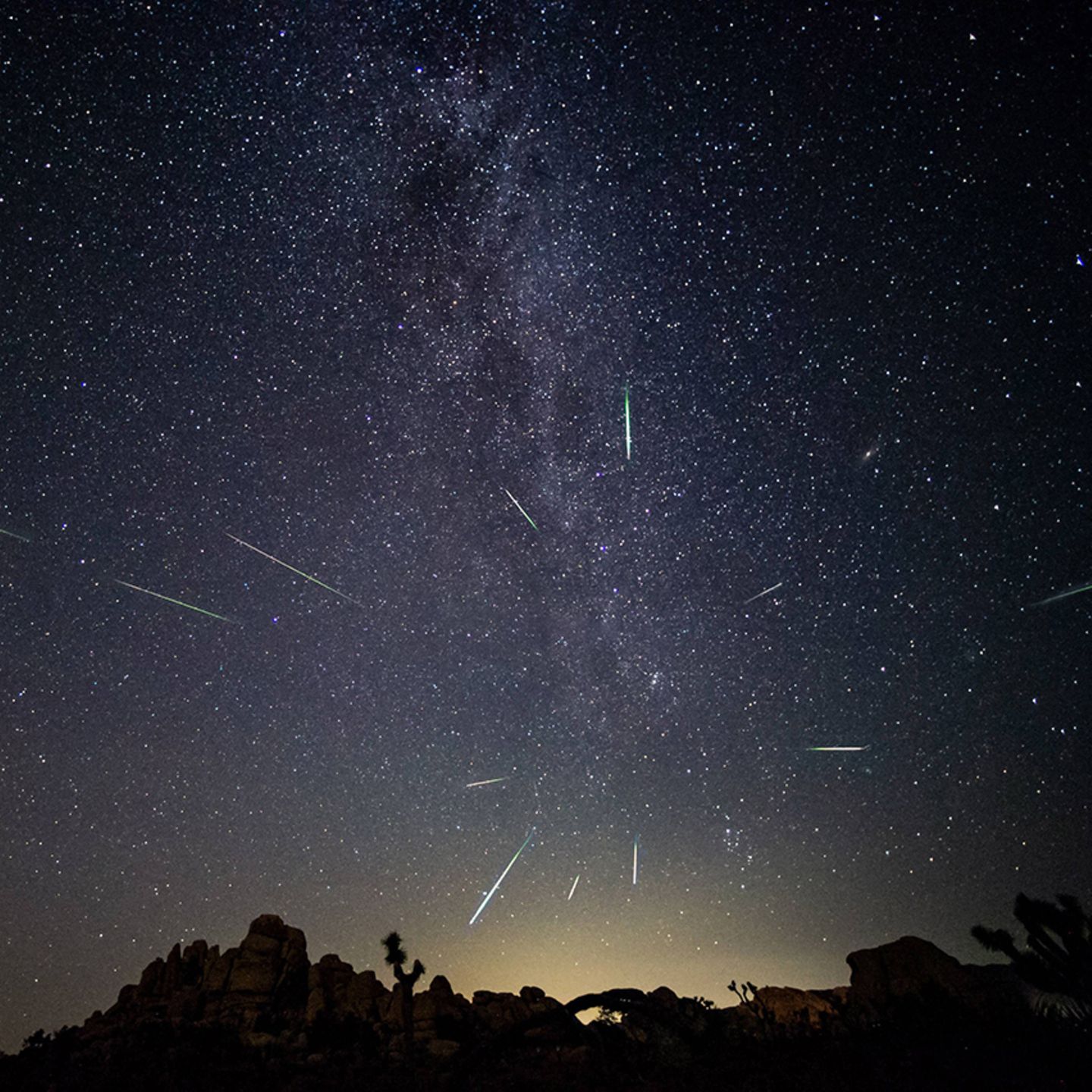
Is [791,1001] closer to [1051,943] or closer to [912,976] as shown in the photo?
[912,976]

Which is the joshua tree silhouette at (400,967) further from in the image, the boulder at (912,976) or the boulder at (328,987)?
the boulder at (912,976)

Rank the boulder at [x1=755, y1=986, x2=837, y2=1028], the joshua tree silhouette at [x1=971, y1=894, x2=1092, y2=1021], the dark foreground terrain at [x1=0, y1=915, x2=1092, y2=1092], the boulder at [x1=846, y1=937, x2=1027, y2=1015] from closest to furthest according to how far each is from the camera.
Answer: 1. the dark foreground terrain at [x1=0, y1=915, x2=1092, y2=1092]
2. the joshua tree silhouette at [x1=971, y1=894, x2=1092, y2=1021]
3. the boulder at [x1=846, y1=937, x2=1027, y2=1015]
4. the boulder at [x1=755, y1=986, x2=837, y2=1028]

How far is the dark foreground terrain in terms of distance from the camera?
6758mm

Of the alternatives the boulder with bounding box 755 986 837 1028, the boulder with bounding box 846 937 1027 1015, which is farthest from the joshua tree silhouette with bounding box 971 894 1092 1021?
the boulder with bounding box 755 986 837 1028

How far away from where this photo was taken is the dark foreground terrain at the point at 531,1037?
6758 millimetres

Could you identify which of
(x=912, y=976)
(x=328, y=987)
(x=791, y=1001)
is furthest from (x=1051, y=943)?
(x=328, y=987)

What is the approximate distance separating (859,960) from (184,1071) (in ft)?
119

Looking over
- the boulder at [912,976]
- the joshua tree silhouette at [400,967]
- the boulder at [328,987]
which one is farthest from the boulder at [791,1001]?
the boulder at [328,987]

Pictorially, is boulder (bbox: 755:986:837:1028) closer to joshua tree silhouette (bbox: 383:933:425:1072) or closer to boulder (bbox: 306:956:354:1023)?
joshua tree silhouette (bbox: 383:933:425:1072)

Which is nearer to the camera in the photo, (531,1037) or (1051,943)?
(531,1037)

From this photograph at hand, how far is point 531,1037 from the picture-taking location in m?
3.78

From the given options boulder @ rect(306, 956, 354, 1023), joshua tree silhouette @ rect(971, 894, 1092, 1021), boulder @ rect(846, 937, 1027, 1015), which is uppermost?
boulder @ rect(306, 956, 354, 1023)

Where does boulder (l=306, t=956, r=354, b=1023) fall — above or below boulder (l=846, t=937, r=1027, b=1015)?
above

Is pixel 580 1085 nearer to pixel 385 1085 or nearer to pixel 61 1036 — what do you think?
pixel 385 1085
